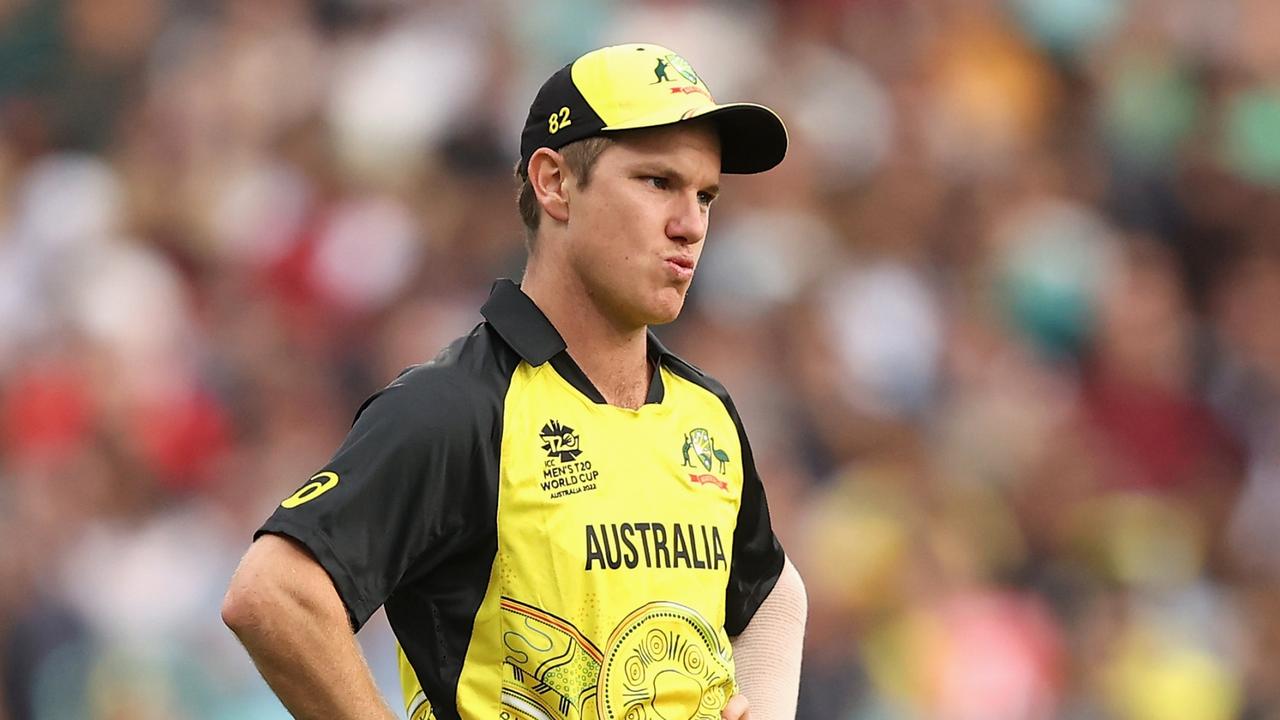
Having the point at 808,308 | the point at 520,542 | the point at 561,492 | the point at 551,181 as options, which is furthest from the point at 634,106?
the point at 808,308

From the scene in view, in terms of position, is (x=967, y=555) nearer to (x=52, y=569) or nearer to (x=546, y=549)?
(x=52, y=569)

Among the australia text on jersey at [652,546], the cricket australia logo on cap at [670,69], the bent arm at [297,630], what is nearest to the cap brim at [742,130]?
the cricket australia logo on cap at [670,69]

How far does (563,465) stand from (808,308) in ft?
22.8

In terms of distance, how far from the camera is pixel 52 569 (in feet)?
31.0

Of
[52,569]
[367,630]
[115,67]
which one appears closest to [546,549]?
[367,630]

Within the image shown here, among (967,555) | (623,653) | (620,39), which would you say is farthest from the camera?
(620,39)

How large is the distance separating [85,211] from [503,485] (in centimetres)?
815

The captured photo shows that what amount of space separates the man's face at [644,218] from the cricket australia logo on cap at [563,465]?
30 cm

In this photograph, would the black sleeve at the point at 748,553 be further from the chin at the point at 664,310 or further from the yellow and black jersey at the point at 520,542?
the chin at the point at 664,310

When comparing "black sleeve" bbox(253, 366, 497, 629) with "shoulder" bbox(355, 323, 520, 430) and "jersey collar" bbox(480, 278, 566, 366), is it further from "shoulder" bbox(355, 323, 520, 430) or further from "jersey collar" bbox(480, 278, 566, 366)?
"jersey collar" bbox(480, 278, 566, 366)

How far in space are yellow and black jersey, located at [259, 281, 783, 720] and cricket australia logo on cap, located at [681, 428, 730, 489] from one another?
0.05 meters

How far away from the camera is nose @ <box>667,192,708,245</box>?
4.17m

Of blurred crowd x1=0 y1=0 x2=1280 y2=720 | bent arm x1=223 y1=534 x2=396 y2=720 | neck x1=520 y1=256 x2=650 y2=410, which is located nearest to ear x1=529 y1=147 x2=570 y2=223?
neck x1=520 y1=256 x2=650 y2=410

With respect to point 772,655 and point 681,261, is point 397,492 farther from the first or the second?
point 772,655
